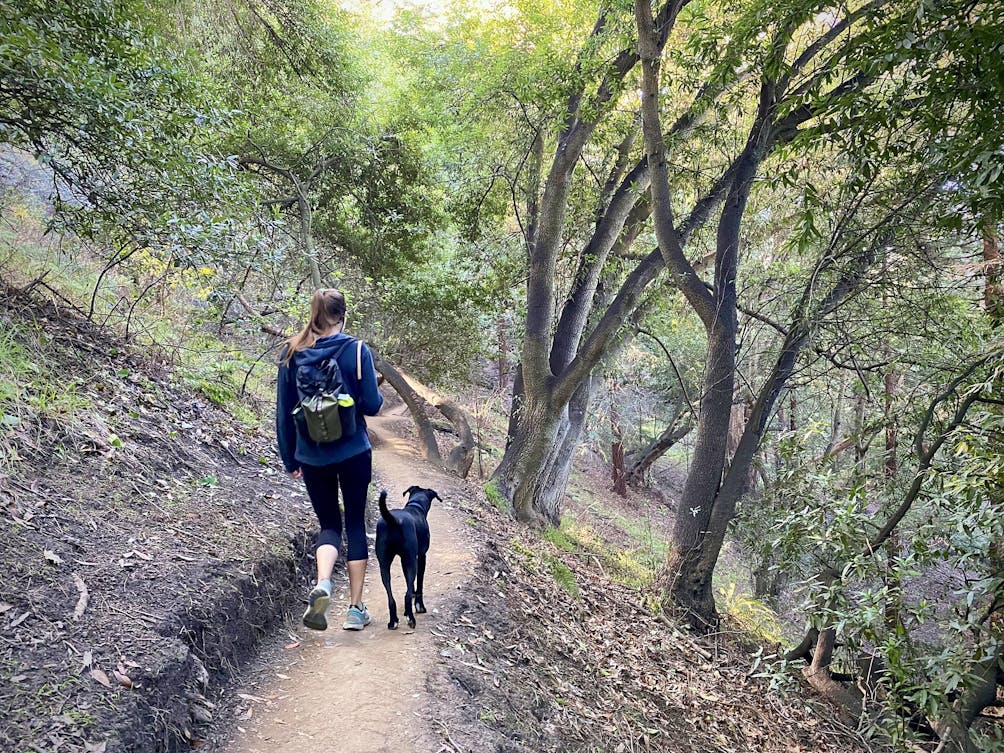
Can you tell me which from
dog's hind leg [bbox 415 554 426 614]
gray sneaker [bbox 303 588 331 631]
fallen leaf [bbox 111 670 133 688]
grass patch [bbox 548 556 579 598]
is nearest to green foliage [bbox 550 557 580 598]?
grass patch [bbox 548 556 579 598]

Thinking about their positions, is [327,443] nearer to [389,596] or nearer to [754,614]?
[389,596]

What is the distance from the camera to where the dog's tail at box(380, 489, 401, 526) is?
4.24 m

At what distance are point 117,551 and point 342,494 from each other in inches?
56.1

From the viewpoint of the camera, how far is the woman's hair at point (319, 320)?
4141mm

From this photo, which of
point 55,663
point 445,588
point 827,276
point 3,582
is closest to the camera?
point 55,663

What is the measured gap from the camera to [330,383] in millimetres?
4035

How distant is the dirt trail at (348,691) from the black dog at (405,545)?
0.65 ft

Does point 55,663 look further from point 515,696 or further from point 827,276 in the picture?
point 827,276

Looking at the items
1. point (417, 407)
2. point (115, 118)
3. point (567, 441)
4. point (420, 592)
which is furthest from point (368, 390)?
point (567, 441)

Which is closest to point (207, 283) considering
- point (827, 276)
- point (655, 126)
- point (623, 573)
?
point (655, 126)

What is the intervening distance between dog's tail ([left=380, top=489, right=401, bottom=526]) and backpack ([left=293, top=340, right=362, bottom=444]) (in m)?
0.47

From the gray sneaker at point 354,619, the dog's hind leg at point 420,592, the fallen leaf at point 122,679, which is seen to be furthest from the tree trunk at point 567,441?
the fallen leaf at point 122,679

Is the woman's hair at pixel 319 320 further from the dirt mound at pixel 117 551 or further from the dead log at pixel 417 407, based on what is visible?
the dead log at pixel 417 407

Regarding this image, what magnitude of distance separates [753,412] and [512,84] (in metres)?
5.87
